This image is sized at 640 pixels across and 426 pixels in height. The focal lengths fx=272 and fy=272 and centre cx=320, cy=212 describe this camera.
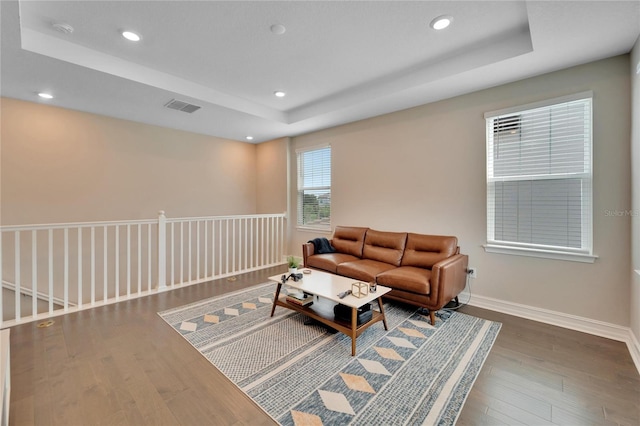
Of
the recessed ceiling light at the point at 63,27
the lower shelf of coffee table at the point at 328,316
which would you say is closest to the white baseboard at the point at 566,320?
the lower shelf of coffee table at the point at 328,316

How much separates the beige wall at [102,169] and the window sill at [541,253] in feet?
16.1

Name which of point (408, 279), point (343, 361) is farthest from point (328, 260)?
point (343, 361)

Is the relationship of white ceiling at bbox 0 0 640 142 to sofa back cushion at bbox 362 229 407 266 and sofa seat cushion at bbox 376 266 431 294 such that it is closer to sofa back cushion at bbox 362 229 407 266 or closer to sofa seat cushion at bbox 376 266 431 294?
sofa back cushion at bbox 362 229 407 266

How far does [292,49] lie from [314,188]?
113 inches

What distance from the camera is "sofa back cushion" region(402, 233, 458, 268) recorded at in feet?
10.8

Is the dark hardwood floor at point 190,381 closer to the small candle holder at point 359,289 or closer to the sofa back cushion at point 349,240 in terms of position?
the small candle holder at point 359,289

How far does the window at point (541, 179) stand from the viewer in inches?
108

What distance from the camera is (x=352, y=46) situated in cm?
272

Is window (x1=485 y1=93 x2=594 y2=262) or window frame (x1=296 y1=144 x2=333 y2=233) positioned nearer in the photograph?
window (x1=485 y1=93 x2=594 y2=262)

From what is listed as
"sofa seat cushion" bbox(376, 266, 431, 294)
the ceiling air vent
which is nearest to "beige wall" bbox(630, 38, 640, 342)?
"sofa seat cushion" bbox(376, 266, 431, 294)

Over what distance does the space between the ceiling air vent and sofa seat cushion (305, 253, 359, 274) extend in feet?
8.97

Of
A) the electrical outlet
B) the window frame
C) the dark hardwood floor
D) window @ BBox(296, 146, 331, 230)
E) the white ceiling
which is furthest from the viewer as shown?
the window frame

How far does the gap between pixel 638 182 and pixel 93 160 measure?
6.33 m

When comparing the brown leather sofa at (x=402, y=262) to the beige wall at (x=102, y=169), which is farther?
the beige wall at (x=102, y=169)
